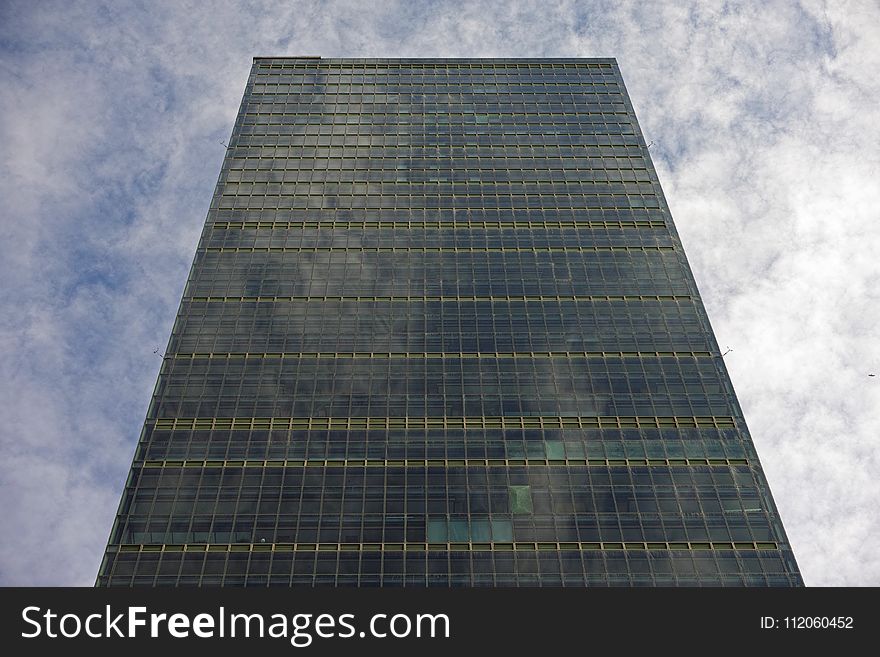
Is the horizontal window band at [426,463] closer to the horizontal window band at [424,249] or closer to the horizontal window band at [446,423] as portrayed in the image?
the horizontal window band at [446,423]

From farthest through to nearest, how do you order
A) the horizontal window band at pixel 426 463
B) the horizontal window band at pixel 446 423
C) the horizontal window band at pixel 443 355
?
the horizontal window band at pixel 443 355 → the horizontal window band at pixel 446 423 → the horizontal window band at pixel 426 463

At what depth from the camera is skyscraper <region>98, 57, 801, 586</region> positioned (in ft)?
198

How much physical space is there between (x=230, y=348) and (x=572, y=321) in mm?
34182

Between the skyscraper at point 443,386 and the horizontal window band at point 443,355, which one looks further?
the horizontal window band at point 443,355

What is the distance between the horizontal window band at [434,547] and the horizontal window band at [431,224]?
42240 millimetres

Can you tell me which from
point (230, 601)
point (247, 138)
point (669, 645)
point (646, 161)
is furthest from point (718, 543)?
point (247, 138)

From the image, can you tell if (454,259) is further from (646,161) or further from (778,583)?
(778,583)

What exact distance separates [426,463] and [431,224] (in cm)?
3553

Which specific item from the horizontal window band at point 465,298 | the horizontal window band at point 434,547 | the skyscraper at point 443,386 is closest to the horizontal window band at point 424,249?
the skyscraper at point 443,386

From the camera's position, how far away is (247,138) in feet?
350

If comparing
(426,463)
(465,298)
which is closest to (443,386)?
(426,463)

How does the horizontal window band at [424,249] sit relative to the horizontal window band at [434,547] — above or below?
above

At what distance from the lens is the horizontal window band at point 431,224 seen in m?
91.8

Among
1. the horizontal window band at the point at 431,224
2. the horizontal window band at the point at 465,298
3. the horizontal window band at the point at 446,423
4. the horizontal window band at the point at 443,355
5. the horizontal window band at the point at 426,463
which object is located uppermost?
the horizontal window band at the point at 431,224
